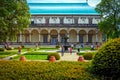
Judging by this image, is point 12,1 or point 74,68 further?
point 12,1

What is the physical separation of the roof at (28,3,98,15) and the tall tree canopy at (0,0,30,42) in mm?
40302

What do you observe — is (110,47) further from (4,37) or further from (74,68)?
(4,37)

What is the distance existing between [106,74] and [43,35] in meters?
67.0

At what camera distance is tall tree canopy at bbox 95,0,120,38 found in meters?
52.8

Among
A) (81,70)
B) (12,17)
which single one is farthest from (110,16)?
(81,70)

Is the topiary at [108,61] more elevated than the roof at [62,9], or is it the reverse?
the roof at [62,9]

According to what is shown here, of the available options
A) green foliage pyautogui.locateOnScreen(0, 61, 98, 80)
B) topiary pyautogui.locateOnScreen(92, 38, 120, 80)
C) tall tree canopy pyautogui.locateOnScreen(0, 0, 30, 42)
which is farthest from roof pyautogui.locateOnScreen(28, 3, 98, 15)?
topiary pyautogui.locateOnScreen(92, 38, 120, 80)

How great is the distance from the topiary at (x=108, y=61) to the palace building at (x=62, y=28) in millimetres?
64227

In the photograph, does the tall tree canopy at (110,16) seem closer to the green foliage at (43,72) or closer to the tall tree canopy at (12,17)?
the tall tree canopy at (12,17)

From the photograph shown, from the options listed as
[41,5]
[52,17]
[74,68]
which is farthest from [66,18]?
[74,68]

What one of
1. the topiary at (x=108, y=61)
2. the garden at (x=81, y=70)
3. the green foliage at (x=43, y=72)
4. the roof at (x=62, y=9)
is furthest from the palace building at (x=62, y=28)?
the topiary at (x=108, y=61)

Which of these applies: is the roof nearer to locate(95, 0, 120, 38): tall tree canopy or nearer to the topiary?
locate(95, 0, 120, 38): tall tree canopy

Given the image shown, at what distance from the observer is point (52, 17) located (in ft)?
257

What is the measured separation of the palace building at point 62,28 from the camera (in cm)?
7575
